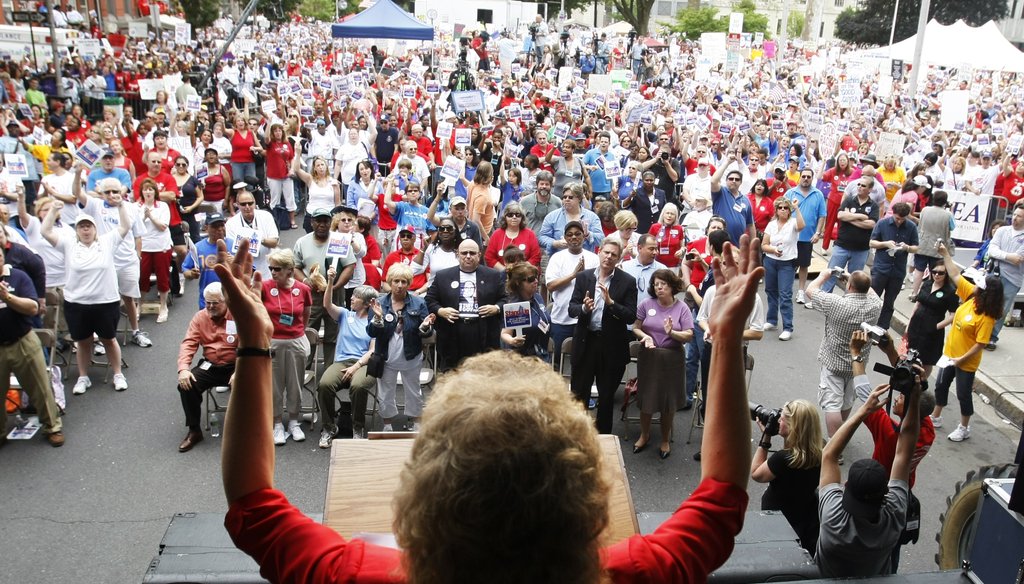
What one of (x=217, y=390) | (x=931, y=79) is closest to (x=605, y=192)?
(x=217, y=390)

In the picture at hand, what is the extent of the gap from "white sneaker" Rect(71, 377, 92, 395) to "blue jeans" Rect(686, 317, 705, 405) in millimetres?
6129

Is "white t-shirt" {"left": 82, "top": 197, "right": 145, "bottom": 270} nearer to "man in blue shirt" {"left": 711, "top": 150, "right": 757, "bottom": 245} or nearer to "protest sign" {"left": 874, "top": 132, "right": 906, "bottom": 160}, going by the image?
"man in blue shirt" {"left": 711, "top": 150, "right": 757, "bottom": 245}

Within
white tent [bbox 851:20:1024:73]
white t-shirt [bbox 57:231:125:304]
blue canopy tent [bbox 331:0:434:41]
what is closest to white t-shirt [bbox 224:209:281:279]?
white t-shirt [bbox 57:231:125:304]

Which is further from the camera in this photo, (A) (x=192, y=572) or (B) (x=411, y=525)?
(A) (x=192, y=572)

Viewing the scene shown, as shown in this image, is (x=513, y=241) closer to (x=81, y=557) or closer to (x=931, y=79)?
(x=81, y=557)

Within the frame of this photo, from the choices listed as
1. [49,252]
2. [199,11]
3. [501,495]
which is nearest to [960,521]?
[501,495]

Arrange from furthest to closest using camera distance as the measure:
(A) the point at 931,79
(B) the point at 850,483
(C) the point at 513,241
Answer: (A) the point at 931,79
(C) the point at 513,241
(B) the point at 850,483

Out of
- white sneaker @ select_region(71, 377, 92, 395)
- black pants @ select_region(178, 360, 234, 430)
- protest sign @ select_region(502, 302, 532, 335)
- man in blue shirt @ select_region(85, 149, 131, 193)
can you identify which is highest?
man in blue shirt @ select_region(85, 149, 131, 193)

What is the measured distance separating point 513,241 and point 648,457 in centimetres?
291

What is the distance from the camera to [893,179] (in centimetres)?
1369

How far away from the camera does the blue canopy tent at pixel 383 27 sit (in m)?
21.4

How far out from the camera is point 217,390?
8.54 m

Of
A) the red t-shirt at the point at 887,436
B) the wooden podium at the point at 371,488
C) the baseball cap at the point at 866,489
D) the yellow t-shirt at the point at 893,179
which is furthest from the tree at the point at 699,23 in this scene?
the wooden podium at the point at 371,488

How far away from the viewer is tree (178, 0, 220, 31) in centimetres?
4038
